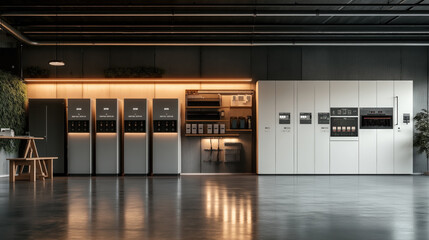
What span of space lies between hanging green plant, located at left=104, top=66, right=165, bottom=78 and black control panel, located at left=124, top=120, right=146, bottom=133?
118cm

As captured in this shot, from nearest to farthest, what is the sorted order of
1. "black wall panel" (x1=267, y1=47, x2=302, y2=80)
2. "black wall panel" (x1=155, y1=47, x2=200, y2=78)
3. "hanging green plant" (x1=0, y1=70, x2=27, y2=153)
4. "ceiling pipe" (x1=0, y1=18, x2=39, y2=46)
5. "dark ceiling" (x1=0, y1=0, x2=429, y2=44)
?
1. "dark ceiling" (x1=0, y1=0, x2=429, y2=44)
2. "ceiling pipe" (x1=0, y1=18, x2=39, y2=46)
3. "hanging green plant" (x1=0, y1=70, x2=27, y2=153)
4. "black wall panel" (x1=155, y1=47, x2=200, y2=78)
5. "black wall panel" (x1=267, y1=47, x2=302, y2=80)

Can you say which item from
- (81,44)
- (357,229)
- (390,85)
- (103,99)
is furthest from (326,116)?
(357,229)

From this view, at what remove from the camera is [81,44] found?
37.3ft

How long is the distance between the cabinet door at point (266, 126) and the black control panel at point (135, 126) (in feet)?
9.55

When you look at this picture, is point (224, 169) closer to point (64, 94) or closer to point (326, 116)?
point (326, 116)

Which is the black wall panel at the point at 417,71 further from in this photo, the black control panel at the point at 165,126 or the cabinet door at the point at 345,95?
the black control panel at the point at 165,126

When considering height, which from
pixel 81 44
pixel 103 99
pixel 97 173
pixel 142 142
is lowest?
pixel 97 173

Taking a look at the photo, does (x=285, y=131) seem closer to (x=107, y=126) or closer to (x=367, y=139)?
(x=367, y=139)

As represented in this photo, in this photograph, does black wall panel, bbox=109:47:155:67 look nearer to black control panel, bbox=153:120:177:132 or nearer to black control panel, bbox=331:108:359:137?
black control panel, bbox=153:120:177:132

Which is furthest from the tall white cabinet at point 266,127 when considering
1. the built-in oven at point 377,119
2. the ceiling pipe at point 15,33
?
the ceiling pipe at point 15,33

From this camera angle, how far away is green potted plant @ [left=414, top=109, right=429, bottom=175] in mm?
11188

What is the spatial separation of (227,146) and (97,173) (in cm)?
337

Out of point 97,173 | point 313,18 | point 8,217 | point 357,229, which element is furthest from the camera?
point 97,173

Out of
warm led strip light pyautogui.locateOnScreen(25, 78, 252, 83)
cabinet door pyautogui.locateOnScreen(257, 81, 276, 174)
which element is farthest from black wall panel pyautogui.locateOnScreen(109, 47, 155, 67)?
cabinet door pyautogui.locateOnScreen(257, 81, 276, 174)
